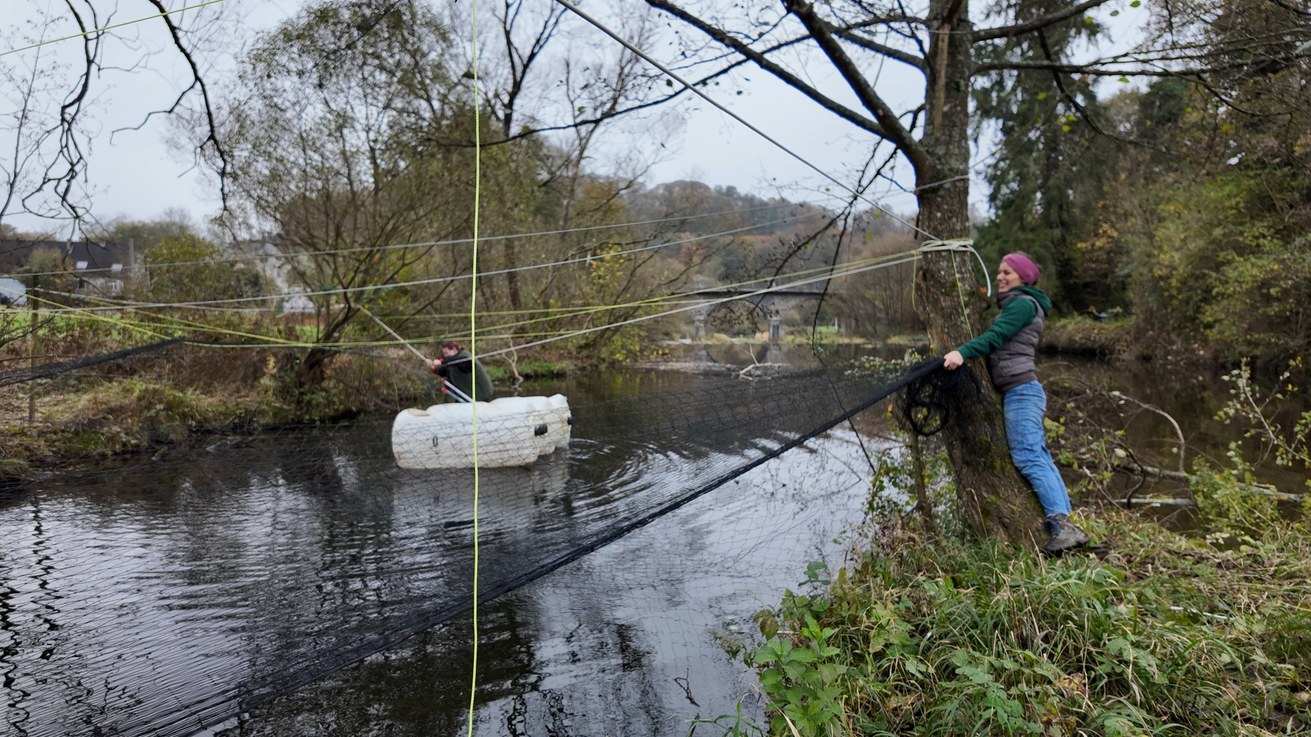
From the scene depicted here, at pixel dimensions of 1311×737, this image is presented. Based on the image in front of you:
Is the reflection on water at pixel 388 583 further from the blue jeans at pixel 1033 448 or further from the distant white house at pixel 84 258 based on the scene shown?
the distant white house at pixel 84 258

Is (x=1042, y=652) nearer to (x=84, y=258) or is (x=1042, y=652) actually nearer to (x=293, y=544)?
(x=293, y=544)

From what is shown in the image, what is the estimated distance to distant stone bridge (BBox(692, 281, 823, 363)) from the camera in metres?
4.47

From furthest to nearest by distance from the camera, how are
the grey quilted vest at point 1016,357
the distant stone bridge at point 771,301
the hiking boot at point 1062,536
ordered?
the distant stone bridge at point 771,301 < the grey quilted vest at point 1016,357 < the hiking boot at point 1062,536

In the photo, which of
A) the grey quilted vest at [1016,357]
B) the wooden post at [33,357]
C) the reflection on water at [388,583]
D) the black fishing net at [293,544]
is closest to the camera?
the black fishing net at [293,544]

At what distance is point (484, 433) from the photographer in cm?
630

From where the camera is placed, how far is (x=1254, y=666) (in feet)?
7.44

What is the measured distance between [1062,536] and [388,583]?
2904 mm

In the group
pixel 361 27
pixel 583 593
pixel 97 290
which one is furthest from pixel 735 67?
pixel 97 290

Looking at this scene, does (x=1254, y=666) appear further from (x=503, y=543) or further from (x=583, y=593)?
(x=583, y=593)

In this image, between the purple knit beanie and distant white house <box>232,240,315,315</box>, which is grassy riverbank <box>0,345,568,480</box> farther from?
the purple knit beanie

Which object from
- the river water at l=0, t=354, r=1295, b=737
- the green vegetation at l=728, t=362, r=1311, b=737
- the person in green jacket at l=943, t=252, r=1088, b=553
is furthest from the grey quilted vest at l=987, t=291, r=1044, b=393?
the river water at l=0, t=354, r=1295, b=737

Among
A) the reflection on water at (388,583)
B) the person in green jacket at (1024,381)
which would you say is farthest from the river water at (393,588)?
the person in green jacket at (1024,381)

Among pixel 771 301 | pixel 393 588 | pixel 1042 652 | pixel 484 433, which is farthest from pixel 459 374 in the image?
pixel 1042 652

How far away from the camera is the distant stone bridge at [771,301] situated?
4470 mm
